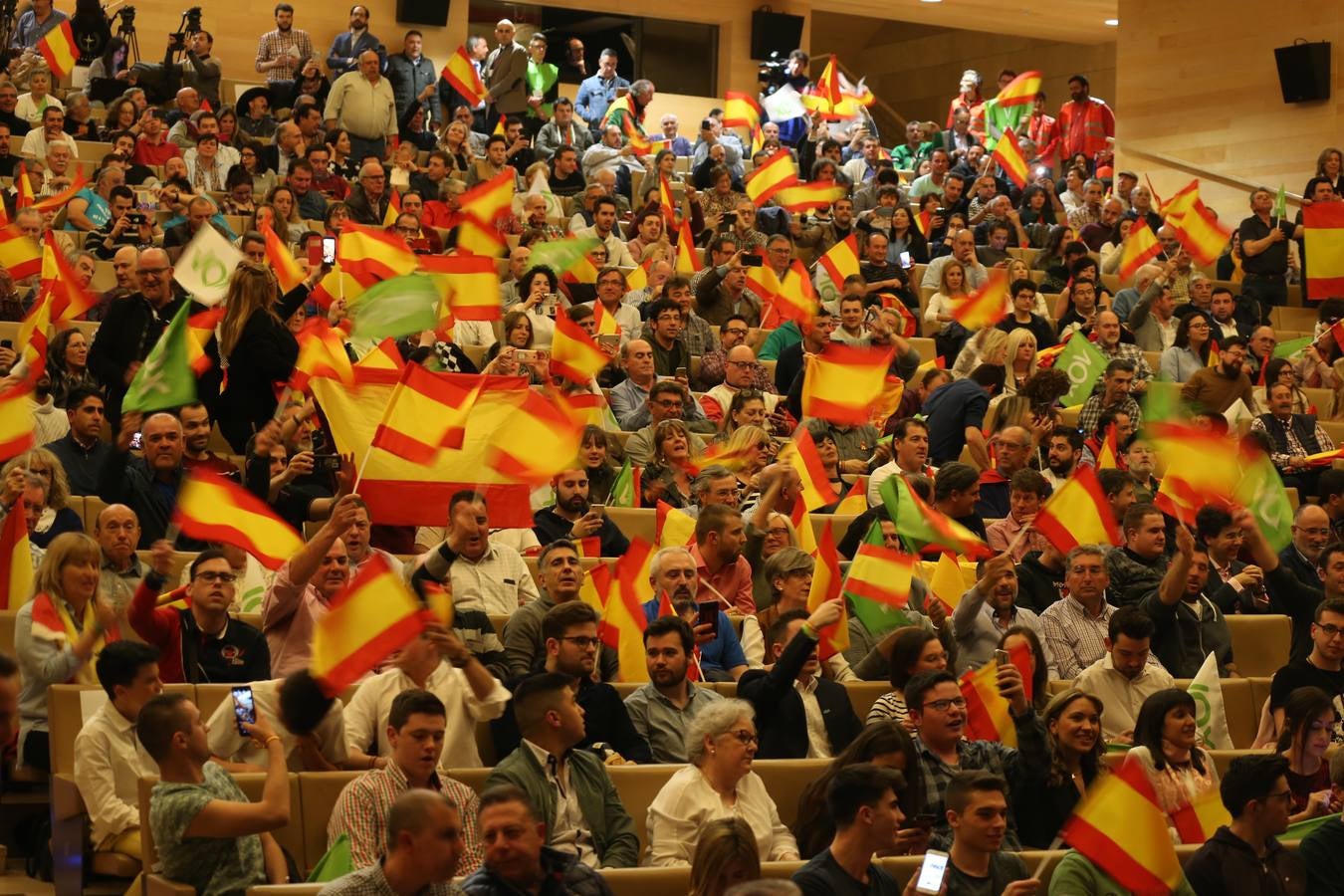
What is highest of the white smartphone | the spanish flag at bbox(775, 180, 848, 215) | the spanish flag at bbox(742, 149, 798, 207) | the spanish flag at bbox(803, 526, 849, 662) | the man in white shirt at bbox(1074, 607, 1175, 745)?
the spanish flag at bbox(742, 149, 798, 207)

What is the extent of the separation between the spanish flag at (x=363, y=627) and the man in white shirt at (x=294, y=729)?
0.23 feet

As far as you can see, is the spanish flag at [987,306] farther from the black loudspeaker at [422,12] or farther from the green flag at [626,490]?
the black loudspeaker at [422,12]

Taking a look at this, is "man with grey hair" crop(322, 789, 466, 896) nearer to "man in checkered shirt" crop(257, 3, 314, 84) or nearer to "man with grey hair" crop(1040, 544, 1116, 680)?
"man with grey hair" crop(1040, 544, 1116, 680)

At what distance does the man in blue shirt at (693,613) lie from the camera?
591cm

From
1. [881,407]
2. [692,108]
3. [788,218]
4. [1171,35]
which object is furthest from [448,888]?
[692,108]

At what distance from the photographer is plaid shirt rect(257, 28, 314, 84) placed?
47.0ft

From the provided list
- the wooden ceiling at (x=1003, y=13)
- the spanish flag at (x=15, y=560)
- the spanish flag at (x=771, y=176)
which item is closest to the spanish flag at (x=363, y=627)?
the spanish flag at (x=15, y=560)

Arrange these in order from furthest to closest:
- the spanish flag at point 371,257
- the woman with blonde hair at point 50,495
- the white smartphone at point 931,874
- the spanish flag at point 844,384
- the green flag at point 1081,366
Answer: the green flag at point 1081,366 → the spanish flag at point 371,257 → the spanish flag at point 844,384 → the woman with blonde hair at point 50,495 → the white smartphone at point 931,874

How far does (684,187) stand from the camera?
1295 centimetres

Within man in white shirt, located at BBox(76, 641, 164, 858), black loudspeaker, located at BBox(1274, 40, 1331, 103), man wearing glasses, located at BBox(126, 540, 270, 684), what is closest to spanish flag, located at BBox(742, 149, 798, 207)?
black loudspeaker, located at BBox(1274, 40, 1331, 103)

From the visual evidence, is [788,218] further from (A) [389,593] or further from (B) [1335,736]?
(A) [389,593]

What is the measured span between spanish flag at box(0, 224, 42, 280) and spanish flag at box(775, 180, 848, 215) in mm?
5132

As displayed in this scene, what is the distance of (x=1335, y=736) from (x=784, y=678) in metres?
1.73

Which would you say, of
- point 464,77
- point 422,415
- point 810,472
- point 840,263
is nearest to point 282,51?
point 464,77
